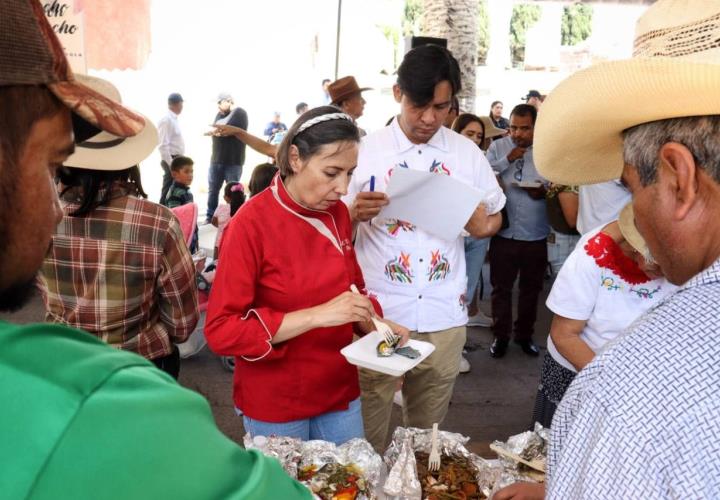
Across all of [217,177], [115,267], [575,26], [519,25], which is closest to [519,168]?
[115,267]

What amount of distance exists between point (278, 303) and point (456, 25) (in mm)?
6726

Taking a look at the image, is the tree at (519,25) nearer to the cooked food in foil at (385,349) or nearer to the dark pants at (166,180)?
the dark pants at (166,180)

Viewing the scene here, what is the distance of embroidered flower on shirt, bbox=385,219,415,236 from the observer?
103 inches

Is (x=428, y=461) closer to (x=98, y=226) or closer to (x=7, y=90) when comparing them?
(x=98, y=226)

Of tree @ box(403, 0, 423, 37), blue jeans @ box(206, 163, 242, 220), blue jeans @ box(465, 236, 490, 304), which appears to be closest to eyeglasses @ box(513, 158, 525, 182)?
blue jeans @ box(465, 236, 490, 304)

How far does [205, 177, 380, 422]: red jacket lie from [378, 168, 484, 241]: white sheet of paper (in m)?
0.41

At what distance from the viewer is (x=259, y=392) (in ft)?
6.64

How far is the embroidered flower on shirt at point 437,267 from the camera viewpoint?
2621mm

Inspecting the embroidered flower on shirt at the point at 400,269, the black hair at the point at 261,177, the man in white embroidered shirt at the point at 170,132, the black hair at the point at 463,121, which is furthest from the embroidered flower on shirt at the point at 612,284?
the man in white embroidered shirt at the point at 170,132

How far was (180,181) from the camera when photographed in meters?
5.95

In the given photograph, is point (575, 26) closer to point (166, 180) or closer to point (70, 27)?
point (166, 180)

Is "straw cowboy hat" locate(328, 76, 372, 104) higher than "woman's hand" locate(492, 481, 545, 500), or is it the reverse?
"straw cowboy hat" locate(328, 76, 372, 104)

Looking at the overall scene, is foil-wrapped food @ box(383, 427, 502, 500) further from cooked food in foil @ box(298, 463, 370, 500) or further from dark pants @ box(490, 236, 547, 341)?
dark pants @ box(490, 236, 547, 341)

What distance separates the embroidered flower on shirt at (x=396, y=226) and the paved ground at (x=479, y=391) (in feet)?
4.75
